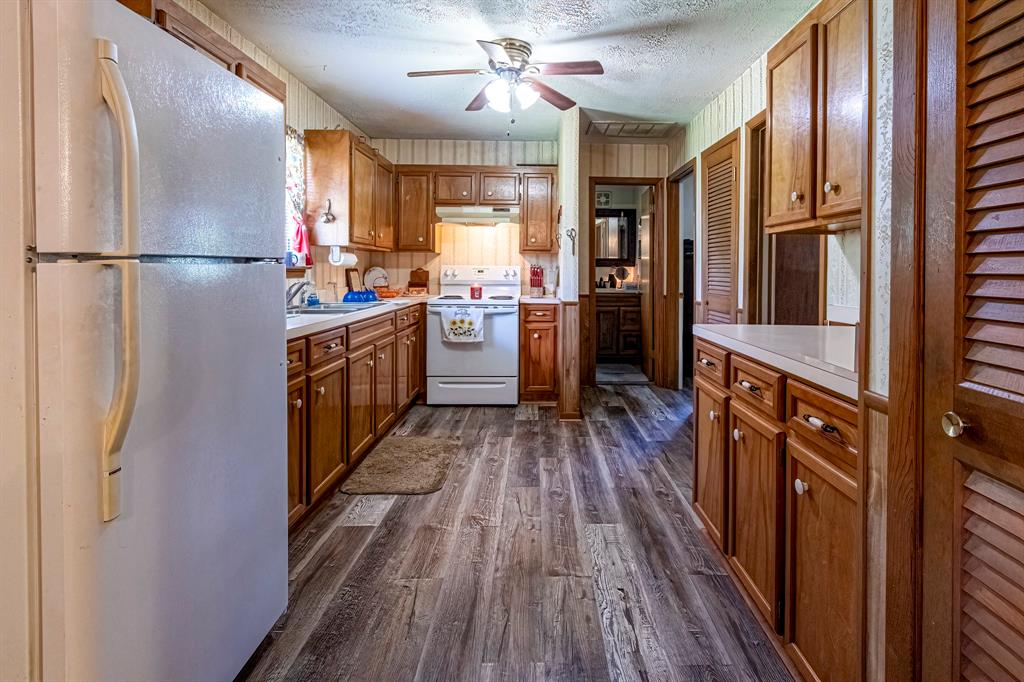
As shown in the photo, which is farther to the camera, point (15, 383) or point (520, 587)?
point (520, 587)

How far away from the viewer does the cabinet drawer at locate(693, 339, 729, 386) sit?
2088 mm

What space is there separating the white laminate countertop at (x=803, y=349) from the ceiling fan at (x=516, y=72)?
168 centimetres

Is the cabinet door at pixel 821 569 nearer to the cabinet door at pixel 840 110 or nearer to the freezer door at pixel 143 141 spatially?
the cabinet door at pixel 840 110

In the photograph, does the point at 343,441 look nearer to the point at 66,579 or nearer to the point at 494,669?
the point at 494,669

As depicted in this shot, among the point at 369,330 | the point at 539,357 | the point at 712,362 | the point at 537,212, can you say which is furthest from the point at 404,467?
the point at 537,212

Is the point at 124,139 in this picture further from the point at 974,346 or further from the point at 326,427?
the point at 326,427

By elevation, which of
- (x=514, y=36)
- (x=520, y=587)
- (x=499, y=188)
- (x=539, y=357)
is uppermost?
(x=514, y=36)

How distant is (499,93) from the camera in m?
3.38

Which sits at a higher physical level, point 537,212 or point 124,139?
point 537,212

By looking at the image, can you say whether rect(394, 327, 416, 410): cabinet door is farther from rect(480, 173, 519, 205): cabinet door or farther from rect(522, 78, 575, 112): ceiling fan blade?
rect(522, 78, 575, 112): ceiling fan blade

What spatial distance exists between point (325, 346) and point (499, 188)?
124 inches

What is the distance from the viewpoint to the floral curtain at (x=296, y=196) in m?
3.76

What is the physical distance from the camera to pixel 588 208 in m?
5.61

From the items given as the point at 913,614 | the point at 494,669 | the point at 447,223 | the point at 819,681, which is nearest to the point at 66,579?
the point at 494,669
